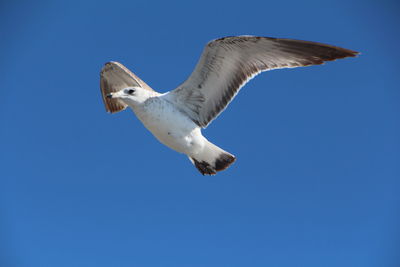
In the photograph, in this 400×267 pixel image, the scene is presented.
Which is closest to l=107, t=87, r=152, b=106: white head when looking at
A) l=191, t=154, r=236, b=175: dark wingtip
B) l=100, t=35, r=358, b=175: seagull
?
l=100, t=35, r=358, b=175: seagull

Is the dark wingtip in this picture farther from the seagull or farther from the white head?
the white head

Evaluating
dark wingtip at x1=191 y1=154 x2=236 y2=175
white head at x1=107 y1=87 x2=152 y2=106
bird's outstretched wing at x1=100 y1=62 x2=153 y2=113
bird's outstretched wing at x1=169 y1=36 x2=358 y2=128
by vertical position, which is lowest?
dark wingtip at x1=191 y1=154 x2=236 y2=175

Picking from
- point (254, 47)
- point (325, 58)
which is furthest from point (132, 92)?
point (325, 58)

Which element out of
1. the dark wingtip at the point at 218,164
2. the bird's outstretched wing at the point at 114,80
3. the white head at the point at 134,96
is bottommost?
the dark wingtip at the point at 218,164

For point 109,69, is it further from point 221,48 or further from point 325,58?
point 325,58

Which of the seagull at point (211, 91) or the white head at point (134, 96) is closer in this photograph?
the seagull at point (211, 91)

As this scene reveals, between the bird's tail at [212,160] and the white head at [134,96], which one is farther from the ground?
the white head at [134,96]

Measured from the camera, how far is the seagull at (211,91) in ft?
17.4

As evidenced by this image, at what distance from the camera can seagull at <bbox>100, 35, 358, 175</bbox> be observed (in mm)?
5297

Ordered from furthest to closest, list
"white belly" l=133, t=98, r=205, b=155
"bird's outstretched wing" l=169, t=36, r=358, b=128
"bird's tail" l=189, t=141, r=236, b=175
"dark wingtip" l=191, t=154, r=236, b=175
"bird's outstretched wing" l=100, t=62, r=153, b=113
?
"bird's outstretched wing" l=100, t=62, r=153, b=113 < "dark wingtip" l=191, t=154, r=236, b=175 < "bird's tail" l=189, t=141, r=236, b=175 < "white belly" l=133, t=98, r=205, b=155 < "bird's outstretched wing" l=169, t=36, r=358, b=128

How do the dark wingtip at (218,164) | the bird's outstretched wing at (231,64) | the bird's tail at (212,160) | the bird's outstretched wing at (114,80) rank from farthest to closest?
the bird's outstretched wing at (114,80)
the dark wingtip at (218,164)
the bird's tail at (212,160)
the bird's outstretched wing at (231,64)

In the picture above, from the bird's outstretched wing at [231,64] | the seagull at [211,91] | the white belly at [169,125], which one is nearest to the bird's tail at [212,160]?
the seagull at [211,91]

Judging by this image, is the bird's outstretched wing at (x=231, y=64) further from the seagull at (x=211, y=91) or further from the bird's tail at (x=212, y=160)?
the bird's tail at (x=212, y=160)

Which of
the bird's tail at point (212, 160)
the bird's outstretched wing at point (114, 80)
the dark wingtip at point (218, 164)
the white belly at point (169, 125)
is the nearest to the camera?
the white belly at point (169, 125)
